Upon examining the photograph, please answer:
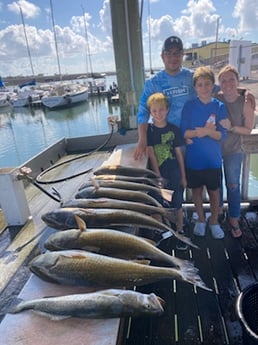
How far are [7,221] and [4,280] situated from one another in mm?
880

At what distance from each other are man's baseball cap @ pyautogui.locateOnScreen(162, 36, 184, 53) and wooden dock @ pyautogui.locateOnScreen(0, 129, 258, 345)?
1.37 meters

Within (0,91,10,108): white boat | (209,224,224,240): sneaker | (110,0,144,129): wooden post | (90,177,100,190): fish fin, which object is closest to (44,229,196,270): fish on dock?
(90,177,100,190): fish fin

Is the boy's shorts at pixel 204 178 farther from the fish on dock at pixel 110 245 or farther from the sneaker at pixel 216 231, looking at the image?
the fish on dock at pixel 110 245

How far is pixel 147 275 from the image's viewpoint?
1502 mm

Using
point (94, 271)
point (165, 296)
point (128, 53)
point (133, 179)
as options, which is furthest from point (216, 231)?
point (128, 53)

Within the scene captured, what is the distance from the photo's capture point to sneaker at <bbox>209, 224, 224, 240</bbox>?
3.13 metres

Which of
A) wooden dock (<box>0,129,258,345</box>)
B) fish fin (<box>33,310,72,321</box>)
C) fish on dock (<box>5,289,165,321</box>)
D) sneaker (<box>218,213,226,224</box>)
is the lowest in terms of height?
sneaker (<box>218,213,226,224</box>)

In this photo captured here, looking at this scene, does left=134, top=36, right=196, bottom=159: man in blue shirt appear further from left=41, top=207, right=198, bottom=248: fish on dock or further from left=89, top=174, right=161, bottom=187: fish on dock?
left=41, top=207, right=198, bottom=248: fish on dock

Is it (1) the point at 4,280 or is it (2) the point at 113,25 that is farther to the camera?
(2) the point at 113,25

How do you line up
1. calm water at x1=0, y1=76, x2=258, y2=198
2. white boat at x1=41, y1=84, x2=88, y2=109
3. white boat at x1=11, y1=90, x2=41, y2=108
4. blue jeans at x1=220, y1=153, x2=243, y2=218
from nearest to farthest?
blue jeans at x1=220, y1=153, x2=243, y2=218, calm water at x1=0, y1=76, x2=258, y2=198, white boat at x1=41, y1=84, x2=88, y2=109, white boat at x1=11, y1=90, x2=41, y2=108

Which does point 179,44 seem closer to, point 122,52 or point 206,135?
point 206,135

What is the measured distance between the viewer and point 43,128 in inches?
1048

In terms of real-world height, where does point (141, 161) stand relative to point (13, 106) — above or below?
above

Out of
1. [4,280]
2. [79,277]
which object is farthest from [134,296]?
[4,280]
